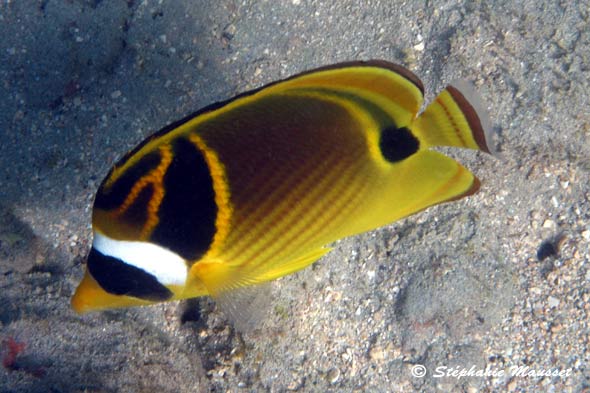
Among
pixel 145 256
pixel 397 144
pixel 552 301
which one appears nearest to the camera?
pixel 145 256

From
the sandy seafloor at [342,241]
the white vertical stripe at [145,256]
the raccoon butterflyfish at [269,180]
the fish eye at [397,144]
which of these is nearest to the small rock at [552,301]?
the sandy seafloor at [342,241]

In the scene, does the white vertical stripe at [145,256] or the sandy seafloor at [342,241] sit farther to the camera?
the sandy seafloor at [342,241]

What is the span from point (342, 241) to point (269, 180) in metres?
1.67

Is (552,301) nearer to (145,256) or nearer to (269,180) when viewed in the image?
(269,180)

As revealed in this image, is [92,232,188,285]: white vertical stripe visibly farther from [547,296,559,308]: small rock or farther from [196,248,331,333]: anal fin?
[547,296,559,308]: small rock

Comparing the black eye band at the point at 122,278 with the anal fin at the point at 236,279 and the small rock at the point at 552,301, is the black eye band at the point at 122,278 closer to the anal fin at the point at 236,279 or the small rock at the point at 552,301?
the anal fin at the point at 236,279

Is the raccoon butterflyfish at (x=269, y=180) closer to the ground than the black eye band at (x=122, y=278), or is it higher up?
higher up

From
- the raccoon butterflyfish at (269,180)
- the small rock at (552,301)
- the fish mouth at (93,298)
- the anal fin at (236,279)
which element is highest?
the small rock at (552,301)

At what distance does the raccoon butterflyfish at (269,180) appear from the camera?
1.33 m

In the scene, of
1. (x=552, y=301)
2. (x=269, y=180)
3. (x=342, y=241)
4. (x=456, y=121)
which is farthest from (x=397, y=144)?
(x=552, y=301)

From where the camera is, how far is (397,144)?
56.7 inches

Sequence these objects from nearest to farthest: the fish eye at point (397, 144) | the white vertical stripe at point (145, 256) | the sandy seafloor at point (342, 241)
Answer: the white vertical stripe at point (145, 256), the fish eye at point (397, 144), the sandy seafloor at point (342, 241)

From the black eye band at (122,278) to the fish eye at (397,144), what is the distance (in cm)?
76

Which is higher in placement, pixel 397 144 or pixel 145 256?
pixel 397 144
